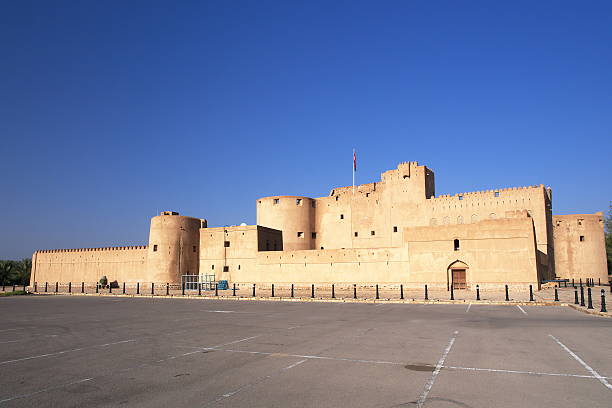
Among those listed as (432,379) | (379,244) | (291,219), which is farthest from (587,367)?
(291,219)

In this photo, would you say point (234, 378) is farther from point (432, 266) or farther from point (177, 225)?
point (177, 225)

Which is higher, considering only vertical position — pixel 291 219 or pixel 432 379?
pixel 291 219

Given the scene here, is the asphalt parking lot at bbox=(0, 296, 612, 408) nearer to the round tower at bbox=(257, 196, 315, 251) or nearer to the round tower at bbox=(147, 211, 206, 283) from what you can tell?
the round tower at bbox=(147, 211, 206, 283)

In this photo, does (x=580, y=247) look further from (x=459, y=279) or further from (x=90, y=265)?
(x=90, y=265)

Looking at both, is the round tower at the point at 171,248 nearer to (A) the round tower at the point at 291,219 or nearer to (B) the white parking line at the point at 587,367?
(A) the round tower at the point at 291,219

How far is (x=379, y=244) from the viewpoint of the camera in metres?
46.8

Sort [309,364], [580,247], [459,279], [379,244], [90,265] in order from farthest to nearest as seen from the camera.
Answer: [90,265], [379,244], [580,247], [459,279], [309,364]

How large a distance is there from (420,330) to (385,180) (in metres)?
36.1

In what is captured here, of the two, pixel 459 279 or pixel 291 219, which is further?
pixel 291 219

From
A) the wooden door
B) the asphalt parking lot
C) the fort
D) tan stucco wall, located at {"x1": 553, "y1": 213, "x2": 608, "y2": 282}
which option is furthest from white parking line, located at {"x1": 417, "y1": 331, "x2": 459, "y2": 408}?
tan stucco wall, located at {"x1": 553, "y1": 213, "x2": 608, "y2": 282}

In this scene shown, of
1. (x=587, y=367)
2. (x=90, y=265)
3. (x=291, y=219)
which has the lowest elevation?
(x=587, y=367)

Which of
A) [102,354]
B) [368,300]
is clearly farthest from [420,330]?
[368,300]

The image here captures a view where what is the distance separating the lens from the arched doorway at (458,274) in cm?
3208

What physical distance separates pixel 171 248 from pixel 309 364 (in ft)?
130
